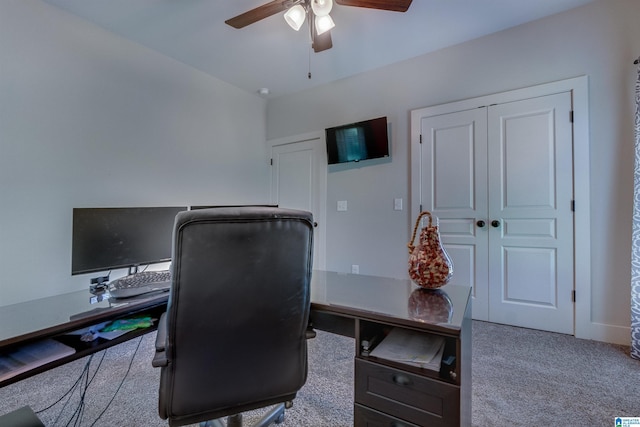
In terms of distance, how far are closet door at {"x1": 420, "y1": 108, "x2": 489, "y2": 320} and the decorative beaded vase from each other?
5.69 ft

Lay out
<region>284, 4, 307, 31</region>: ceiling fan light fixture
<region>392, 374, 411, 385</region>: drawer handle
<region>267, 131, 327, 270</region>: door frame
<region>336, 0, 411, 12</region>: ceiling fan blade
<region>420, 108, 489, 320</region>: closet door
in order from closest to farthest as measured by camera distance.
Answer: <region>392, 374, 411, 385</region>: drawer handle → <region>336, 0, 411, 12</region>: ceiling fan blade → <region>284, 4, 307, 31</region>: ceiling fan light fixture → <region>420, 108, 489, 320</region>: closet door → <region>267, 131, 327, 270</region>: door frame

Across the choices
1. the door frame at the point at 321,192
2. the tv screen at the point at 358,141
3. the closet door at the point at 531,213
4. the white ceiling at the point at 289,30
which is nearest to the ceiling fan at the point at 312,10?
the white ceiling at the point at 289,30

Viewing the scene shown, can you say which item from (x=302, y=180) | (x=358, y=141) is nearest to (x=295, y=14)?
(x=358, y=141)

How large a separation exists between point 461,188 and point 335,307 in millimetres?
2248

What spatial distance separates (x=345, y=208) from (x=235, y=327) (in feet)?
8.79

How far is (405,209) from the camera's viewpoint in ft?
10.2

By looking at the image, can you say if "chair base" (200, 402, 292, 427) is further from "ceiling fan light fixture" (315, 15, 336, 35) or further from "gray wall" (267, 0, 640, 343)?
"ceiling fan light fixture" (315, 15, 336, 35)

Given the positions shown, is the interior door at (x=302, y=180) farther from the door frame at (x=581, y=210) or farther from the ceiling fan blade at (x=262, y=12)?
the door frame at (x=581, y=210)

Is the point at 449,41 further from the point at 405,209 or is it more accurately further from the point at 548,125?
the point at 405,209

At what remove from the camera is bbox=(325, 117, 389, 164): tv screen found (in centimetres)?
317

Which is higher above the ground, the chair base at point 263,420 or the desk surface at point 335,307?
the desk surface at point 335,307

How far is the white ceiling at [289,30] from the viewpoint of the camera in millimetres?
2271

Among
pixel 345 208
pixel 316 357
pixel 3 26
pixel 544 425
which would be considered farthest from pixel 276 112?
pixel 544 425

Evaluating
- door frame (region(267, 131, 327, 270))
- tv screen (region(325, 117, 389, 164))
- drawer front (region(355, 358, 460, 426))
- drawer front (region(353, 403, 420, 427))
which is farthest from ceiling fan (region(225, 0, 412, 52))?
drawer front (region(353, 403, 420, 427))
